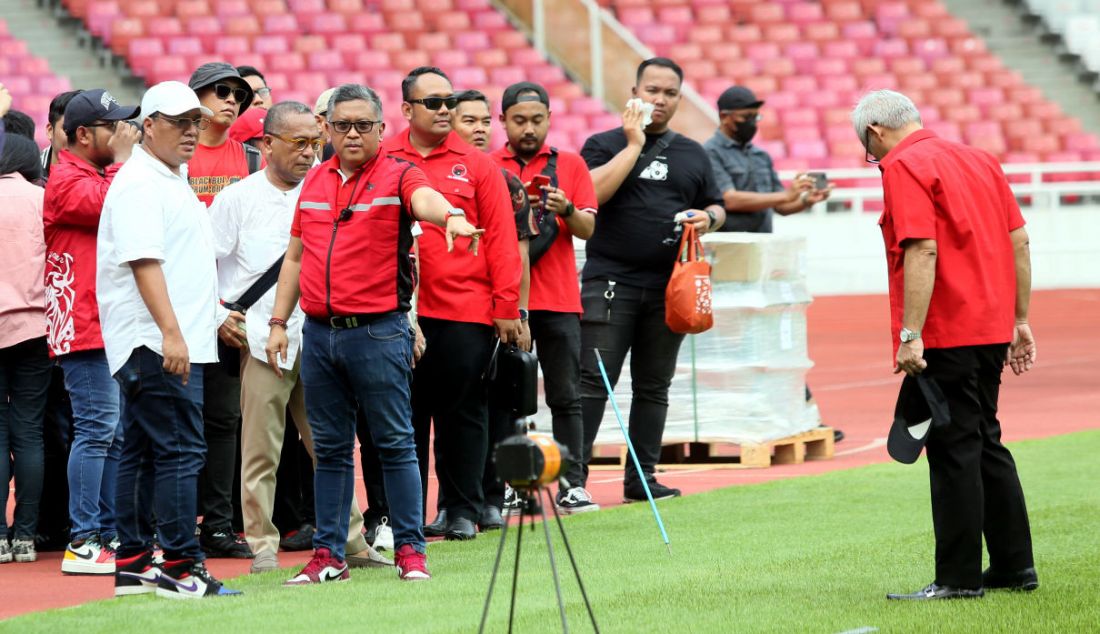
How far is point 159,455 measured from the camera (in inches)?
263

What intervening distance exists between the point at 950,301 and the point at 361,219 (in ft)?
7.63

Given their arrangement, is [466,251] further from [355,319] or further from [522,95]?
[355,319]

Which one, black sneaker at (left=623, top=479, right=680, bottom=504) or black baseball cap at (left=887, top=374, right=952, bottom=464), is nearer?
black baseball cap at (left=887, top=374, right=952, bottom=464)

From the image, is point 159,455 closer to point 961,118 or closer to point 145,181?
point 145,181

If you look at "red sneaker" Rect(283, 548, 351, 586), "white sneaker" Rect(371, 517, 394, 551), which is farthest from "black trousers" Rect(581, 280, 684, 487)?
"red sneaker" Rect(283, 548, 351, 586)

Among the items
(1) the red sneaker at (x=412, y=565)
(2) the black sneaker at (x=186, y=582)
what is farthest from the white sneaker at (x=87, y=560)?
(1) the red sneaker at (x=412, y=565)

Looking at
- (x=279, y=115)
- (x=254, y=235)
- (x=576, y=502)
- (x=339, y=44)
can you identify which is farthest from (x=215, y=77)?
(x=339, y=44)

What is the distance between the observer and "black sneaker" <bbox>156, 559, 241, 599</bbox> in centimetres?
674

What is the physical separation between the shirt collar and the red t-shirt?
3.32 m

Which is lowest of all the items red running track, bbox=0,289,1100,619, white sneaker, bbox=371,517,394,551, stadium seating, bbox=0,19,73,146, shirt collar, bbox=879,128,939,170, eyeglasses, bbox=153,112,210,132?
red running track, bbox=0,289,1100,619

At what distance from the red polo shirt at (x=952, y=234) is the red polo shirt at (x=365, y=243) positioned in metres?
1.85

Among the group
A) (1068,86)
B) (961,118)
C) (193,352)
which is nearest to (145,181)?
(193,352)

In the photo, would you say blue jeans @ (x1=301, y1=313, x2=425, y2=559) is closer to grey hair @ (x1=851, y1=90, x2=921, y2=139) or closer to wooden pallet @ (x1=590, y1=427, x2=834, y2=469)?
grey hair @ (x1=851, y1=90, x2=921, y2=139)

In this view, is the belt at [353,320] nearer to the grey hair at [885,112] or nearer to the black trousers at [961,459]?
the grey hair at [885,112]
